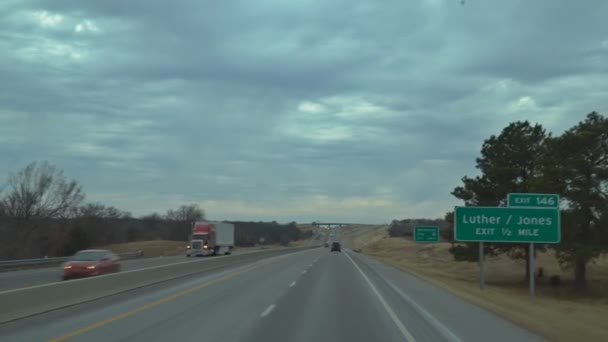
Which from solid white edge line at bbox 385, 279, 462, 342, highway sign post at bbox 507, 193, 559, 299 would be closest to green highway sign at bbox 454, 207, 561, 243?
highway sign post at bbox 507, 193, 559, 299

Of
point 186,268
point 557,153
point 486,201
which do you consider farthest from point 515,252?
point 186,268

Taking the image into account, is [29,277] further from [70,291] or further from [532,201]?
[532,201]

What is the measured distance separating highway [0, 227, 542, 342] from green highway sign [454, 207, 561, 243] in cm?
637

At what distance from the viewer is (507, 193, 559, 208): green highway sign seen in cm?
2664

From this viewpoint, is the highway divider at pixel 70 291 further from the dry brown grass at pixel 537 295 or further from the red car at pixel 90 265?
the dry brown grass at pixel 537 295

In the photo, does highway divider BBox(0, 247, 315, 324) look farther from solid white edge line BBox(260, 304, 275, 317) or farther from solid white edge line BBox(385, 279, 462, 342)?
solid white edge line BBox(385, 279, 462, 342)

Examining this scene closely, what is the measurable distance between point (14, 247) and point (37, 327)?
57.1 m

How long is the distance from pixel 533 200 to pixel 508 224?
1543mm

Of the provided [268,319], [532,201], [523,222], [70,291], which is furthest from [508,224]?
[70,291]

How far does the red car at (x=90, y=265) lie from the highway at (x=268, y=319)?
6039 mm

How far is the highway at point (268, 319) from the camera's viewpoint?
11.9 metres

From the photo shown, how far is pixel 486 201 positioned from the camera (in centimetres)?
4978

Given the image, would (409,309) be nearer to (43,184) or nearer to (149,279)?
(149,279)

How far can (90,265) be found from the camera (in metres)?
27.3
